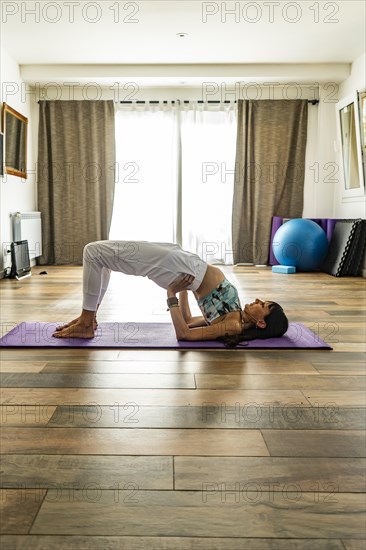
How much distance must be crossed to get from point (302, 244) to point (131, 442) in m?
5.27

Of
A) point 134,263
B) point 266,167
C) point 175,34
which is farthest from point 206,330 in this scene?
point 266,167

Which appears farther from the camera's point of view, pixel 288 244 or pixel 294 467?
pixel 288 244

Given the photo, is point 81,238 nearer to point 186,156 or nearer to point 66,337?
point 186,156

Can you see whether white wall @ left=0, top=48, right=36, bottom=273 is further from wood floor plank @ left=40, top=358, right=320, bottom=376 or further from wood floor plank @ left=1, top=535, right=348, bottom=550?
wood floor plank @ left=1, top=535, right=348, bottom=550

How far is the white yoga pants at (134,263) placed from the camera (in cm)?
300

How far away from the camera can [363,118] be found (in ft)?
19.4

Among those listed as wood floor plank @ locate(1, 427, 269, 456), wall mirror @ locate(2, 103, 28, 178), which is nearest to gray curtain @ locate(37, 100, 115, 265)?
wall mirror @ locate(2, 103, 28, 178)

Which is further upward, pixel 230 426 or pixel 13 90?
pixel 13 90

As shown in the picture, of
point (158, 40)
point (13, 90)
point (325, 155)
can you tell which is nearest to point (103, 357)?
point (158, 40)

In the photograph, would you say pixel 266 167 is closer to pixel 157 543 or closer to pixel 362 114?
pixel 362 114

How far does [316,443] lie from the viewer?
1.74 metres

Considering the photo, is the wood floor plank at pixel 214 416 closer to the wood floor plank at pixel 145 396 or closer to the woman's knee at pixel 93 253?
the wood floor plank at pixel 145 396

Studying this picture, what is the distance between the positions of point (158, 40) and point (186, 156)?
1.94 meters

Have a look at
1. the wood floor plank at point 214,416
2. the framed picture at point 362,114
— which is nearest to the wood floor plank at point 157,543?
the wood floor plank at point 214,416
